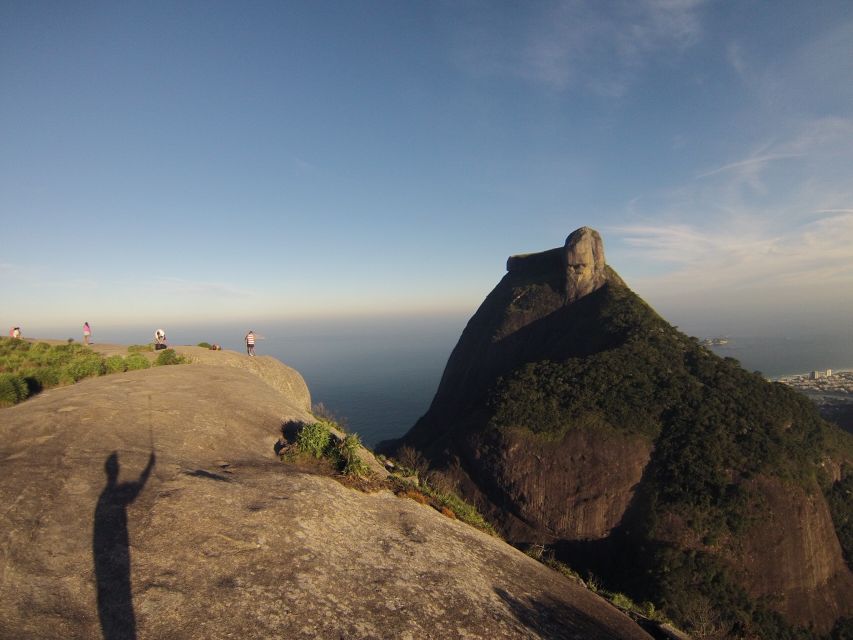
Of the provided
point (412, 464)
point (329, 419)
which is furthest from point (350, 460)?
point (412, 464)

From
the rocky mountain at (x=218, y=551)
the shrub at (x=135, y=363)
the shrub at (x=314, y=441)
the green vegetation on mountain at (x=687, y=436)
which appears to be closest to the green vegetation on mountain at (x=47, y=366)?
the shrub at (x=135, y=363)

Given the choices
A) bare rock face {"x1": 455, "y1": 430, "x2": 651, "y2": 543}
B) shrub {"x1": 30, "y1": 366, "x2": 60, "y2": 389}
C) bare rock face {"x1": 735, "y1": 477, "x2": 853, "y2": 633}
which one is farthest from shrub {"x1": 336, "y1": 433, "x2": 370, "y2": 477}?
bare rock face {"x1": 735, "y1": 477, "x2": 853, "y2": 633}

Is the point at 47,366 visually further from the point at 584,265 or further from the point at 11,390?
the point at 584,265

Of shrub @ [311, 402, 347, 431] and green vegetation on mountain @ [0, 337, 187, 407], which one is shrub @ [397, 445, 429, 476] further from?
green vegetation on mountain @ [0, 337, 187, 407]

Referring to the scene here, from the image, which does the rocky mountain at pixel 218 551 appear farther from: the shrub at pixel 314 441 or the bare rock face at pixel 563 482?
the bare rock face at pixel 563 482

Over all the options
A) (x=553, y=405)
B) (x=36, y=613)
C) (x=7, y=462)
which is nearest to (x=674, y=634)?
(x=36, y=613)

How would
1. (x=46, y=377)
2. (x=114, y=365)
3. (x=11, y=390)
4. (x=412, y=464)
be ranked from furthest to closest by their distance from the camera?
(x=412, y=464), (x=114, y=365), (x=46, y=377), (x=11, y=390)

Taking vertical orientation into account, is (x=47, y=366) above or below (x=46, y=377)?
above
